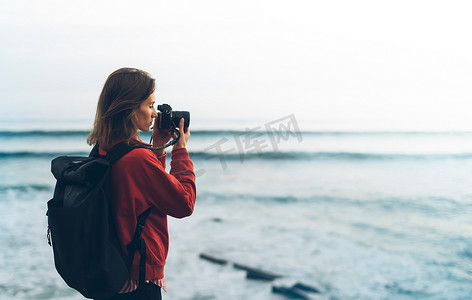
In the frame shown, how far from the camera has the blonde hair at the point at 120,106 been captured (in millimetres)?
1461

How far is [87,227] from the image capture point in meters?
1.35

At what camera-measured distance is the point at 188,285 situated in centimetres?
405

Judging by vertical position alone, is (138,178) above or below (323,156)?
above

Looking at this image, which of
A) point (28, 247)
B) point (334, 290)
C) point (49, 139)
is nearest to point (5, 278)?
point (28, 247)

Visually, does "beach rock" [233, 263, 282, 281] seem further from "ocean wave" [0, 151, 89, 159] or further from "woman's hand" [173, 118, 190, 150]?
"ocean wave" [0, 151, 89, 159]

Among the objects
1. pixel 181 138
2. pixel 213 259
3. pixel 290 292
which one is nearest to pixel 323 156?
pixel 213 259

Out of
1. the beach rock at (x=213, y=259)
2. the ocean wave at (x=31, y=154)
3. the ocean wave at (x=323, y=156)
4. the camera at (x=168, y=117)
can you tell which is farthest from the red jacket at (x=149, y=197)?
the ocean wave at (x=31, y=154)

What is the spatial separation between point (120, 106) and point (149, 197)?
31 centimetres

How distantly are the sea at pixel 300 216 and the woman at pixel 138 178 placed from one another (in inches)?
95.7

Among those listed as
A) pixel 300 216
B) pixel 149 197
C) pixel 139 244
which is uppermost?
pixel 149 197

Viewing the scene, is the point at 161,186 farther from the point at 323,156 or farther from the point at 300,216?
the point at 323,156

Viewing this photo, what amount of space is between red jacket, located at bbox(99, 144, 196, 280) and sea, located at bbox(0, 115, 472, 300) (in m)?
2.44

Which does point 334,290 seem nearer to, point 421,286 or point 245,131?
point 421,286

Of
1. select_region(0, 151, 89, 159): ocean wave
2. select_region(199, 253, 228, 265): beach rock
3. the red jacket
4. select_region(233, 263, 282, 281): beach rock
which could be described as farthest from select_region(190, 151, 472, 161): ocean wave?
the red jacket
